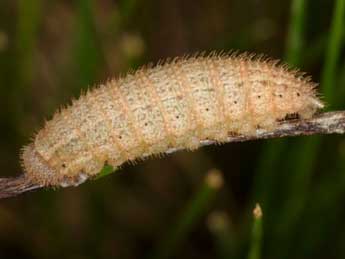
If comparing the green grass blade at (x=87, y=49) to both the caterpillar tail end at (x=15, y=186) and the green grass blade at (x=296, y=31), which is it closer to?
the green grass blade at (x=296, y=31)

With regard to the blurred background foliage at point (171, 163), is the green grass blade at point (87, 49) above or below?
above

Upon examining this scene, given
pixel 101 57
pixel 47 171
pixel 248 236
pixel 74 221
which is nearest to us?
pixel 47 171

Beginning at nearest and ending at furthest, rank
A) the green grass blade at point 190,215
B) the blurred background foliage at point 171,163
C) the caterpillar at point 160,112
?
the caterpillar at point 160,112, the green grass blade at point 190,215, the blurred background foliage at point 171,163

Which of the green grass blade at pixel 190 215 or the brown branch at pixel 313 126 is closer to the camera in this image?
the brown branch at pixel 313 126

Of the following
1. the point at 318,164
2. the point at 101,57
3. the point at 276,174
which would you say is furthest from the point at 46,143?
the point at 318,164

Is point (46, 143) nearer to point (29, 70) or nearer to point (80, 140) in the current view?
point (80, 140)

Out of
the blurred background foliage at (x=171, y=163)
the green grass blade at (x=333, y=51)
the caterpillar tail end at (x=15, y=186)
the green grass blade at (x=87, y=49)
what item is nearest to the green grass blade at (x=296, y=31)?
the blurred background foliage at (x=171, y=163)

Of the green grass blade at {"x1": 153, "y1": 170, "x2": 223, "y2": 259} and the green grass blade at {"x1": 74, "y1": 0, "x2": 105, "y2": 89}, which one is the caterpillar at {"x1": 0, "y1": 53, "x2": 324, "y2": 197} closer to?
the green grass blade at {"x1": 153, "y1": 170, "x2": 223, "y2": 259}

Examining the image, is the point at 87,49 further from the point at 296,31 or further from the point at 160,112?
the point at 160,112
